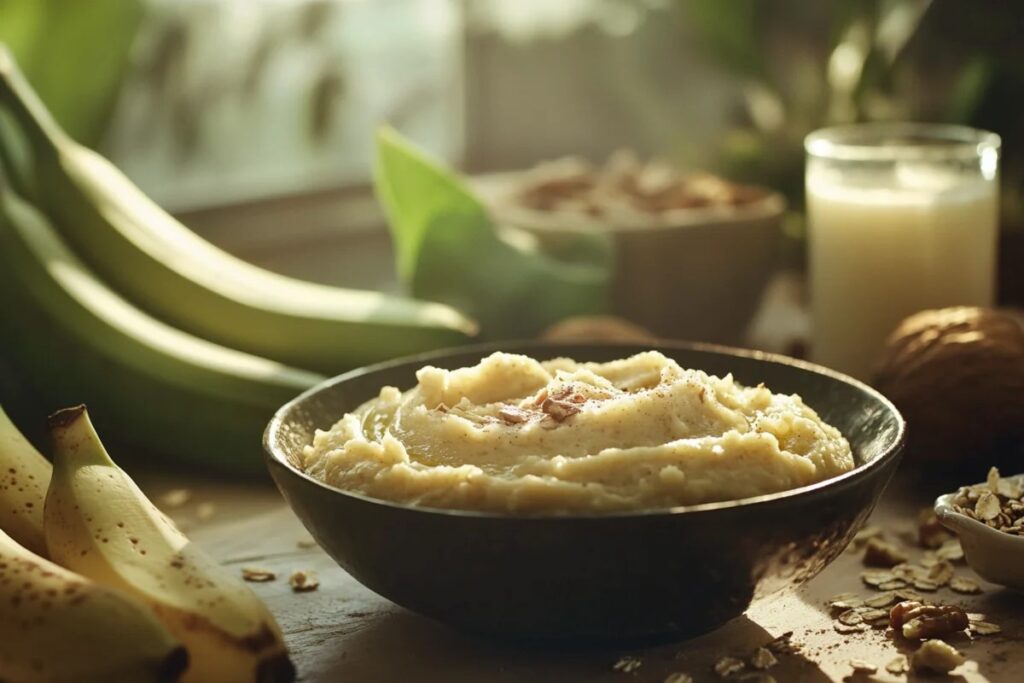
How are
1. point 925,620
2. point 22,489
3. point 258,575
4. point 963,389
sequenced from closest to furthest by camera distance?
1. point 925,620
2. point 22,489
3. point 258,575
4. point 963,389

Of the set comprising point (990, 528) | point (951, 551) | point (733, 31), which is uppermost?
point (733, 31)

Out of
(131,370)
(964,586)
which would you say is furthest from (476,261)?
(964,586)

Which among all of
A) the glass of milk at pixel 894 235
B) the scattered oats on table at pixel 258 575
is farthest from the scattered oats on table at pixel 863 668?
the glass of milk at pixel 894 235

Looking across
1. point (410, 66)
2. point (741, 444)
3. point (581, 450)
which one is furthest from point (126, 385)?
point (410, 66)

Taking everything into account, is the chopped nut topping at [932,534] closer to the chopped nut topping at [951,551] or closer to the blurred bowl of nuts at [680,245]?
the chopped nut topping at [951,551]

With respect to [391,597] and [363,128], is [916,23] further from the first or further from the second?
[391,597]

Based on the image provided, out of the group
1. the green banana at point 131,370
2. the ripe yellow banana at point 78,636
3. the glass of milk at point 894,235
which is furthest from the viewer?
the glass of milk at point 894,235

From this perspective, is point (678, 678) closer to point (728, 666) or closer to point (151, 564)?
point (728, 666)
